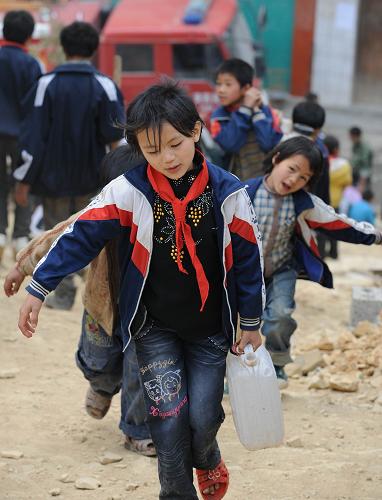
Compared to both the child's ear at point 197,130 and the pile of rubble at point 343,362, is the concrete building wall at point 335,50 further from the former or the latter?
the child's ear at point 197,130

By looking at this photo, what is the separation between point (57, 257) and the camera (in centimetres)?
346

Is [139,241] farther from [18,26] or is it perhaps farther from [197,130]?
[18,26]

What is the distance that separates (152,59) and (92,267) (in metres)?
12.2

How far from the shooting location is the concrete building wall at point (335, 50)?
22.7 metres

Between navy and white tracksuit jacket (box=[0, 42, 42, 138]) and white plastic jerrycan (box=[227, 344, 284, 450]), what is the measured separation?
459cm

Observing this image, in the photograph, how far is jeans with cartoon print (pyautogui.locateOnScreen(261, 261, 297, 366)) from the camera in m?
5.36

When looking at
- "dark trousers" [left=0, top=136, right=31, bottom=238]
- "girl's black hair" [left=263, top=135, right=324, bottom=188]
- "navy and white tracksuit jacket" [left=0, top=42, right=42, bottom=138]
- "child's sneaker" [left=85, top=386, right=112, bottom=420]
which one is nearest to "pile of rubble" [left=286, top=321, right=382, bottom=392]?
"girl's black hair" [left=263, top=135, right=324, bottom=188]

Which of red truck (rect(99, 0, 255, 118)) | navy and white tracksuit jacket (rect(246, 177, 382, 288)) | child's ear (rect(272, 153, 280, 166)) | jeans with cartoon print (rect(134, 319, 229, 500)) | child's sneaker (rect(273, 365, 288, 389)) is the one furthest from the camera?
red truck (rect(99, 0, 255, 118))

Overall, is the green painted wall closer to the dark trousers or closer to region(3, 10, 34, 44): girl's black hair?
the dark trousers

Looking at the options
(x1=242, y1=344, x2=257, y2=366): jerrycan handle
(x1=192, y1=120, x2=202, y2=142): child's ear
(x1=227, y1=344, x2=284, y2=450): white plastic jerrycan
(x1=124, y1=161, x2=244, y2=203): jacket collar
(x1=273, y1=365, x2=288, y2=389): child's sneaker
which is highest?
(x1=192, y1=120, x2=202, y2=142): child's ear

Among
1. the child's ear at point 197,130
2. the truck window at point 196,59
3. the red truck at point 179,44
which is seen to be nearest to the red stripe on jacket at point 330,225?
the child's ear at point 197,130

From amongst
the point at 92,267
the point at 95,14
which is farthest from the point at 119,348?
the point at 95,14

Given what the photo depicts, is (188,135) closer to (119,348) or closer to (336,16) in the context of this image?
(119,348)

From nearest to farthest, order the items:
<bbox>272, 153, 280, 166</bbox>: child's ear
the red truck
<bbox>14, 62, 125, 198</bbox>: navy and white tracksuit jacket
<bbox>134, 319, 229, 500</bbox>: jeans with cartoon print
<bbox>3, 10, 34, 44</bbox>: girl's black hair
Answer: <bbox>134, 319, 229, 500</bbox>: jeans with cartoon print, <bbox>272, 153, 280, 166</bbox>: child's ear, <bbox>14, 62, 125, 198</bbox>: navy and white tracksuit jacket, <bbox>3, 10, 34, 44</bbox>: girl's black hair, the red truck
